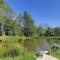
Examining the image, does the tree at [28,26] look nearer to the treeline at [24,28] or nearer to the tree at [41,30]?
the treeline at [24,28]

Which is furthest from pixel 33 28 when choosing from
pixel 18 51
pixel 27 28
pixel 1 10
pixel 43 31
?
pixel 18 51

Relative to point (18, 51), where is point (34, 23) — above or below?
above

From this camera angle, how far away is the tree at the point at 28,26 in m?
63.8

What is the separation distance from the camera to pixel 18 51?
553 inches

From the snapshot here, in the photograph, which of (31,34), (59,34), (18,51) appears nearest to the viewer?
(18,51)

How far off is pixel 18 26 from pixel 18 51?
143 ft

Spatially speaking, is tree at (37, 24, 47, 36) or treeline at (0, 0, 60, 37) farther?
tree at (37, 24, 47, 36)

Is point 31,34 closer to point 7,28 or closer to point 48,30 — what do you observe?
point 48,30

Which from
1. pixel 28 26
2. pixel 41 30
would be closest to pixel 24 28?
pixel 28 26

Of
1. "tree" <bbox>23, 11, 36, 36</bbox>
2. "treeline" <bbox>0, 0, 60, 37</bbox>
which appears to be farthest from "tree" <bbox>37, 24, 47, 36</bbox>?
"tree" <bbox>23, 11, 36, 36</bbox>

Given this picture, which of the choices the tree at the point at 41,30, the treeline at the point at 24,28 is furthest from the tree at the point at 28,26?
the tree at the point at 41,30

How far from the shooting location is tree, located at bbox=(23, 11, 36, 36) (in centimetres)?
6376

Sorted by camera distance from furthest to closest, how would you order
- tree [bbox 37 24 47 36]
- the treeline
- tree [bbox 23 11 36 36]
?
Result: tree [bbox 37 24 47 36] < tree [bbox 23 11 36 36] < the treeline

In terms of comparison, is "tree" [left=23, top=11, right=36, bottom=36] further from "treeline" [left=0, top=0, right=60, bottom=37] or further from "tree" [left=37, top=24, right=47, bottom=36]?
"tree" [left=37, top=24, right=47, bottom=36]
